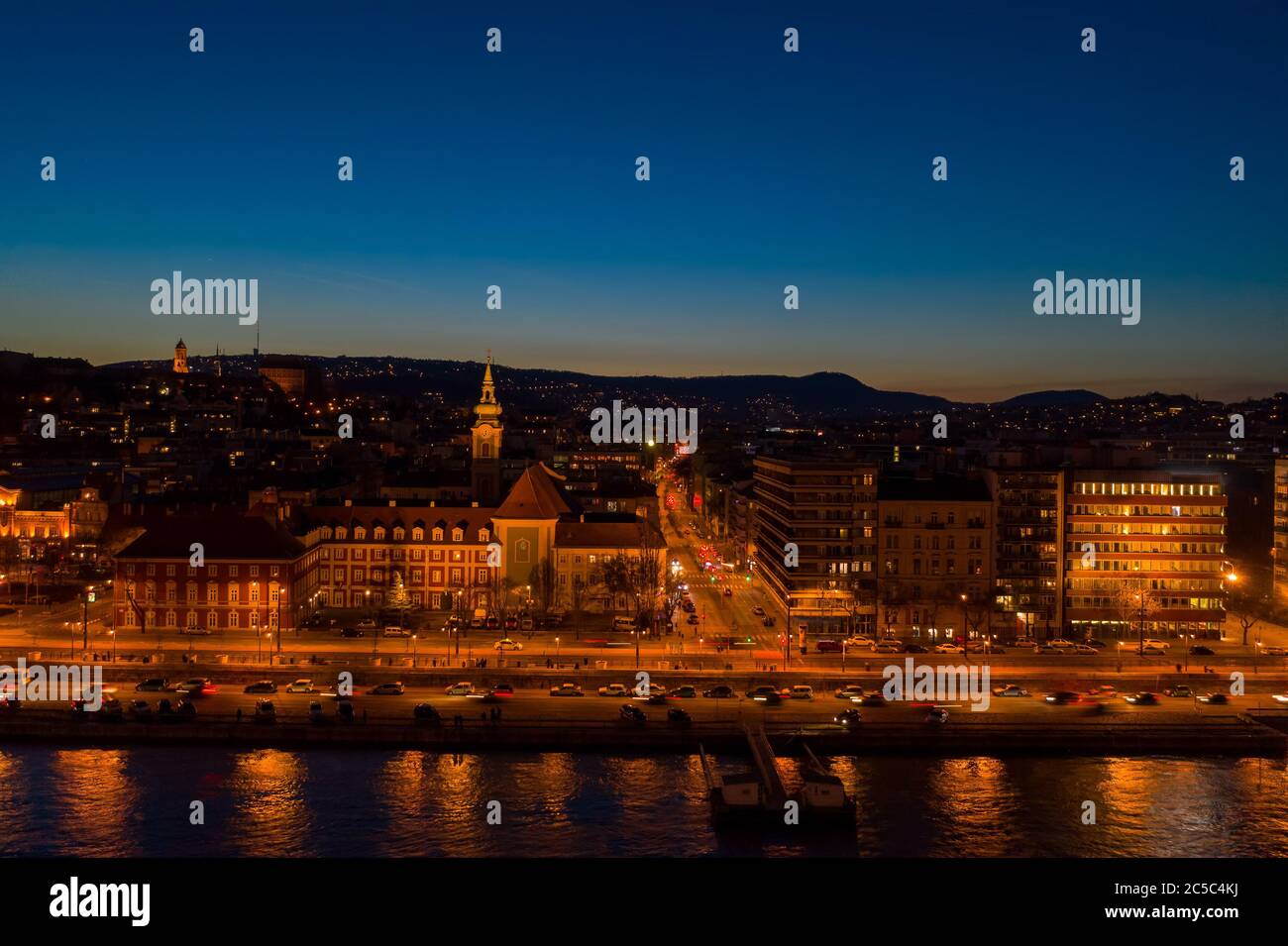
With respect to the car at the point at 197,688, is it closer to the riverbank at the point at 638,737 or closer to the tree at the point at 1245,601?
the riverbank at the point at 638,737

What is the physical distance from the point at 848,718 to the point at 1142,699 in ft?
22.6

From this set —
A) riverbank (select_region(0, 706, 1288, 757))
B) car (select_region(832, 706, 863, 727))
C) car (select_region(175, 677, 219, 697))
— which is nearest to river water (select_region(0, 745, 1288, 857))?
riverbank (select_region(0, 706, 1288, 757))

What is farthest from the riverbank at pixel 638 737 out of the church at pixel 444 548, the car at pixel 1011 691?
the church at pixel 444 548

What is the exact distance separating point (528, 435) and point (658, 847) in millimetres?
76741

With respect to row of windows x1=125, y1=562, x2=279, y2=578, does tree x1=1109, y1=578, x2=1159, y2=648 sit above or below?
below

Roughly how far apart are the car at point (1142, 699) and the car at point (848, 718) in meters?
6.29

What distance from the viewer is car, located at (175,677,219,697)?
917 inches

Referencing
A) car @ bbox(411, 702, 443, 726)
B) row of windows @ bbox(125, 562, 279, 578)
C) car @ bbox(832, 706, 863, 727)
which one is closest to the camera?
car @ bbox(411, 702, 443, 726)

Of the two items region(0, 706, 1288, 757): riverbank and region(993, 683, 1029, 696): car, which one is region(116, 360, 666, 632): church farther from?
region(993, 683, 1029, 696): car

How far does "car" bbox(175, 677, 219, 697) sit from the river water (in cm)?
262

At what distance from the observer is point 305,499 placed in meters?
36.8
